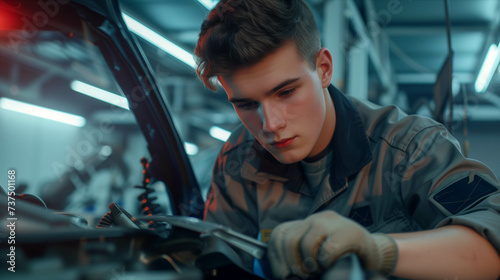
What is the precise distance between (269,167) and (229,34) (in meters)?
0.46

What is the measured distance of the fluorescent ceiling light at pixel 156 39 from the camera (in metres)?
2.82

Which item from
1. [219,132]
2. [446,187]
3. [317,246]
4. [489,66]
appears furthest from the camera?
[219,132]

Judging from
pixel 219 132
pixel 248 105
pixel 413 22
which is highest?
pixel 413 22

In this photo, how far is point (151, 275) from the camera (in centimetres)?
59

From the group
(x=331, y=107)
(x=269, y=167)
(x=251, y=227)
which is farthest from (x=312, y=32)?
(x=251, y=227)

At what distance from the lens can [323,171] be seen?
4.30 ft

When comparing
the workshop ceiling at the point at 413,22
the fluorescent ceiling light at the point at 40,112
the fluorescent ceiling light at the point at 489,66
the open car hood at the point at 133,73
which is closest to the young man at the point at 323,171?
the open car hood at the point at 133,73

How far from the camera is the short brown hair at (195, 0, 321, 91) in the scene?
1.09 metres

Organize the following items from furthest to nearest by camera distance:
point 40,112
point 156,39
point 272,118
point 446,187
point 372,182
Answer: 1. point 40,112
2. point 156,39
3. point 372,182
4. point 272,118
5. point 446,187

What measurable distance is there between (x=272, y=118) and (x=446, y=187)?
1.50ft

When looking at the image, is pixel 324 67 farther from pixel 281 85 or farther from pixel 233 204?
pixel 233 204

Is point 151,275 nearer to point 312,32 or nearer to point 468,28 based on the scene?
point 312,32

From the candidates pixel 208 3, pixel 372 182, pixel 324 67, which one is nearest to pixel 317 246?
pixel 372 182

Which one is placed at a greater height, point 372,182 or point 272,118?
point 272,118
